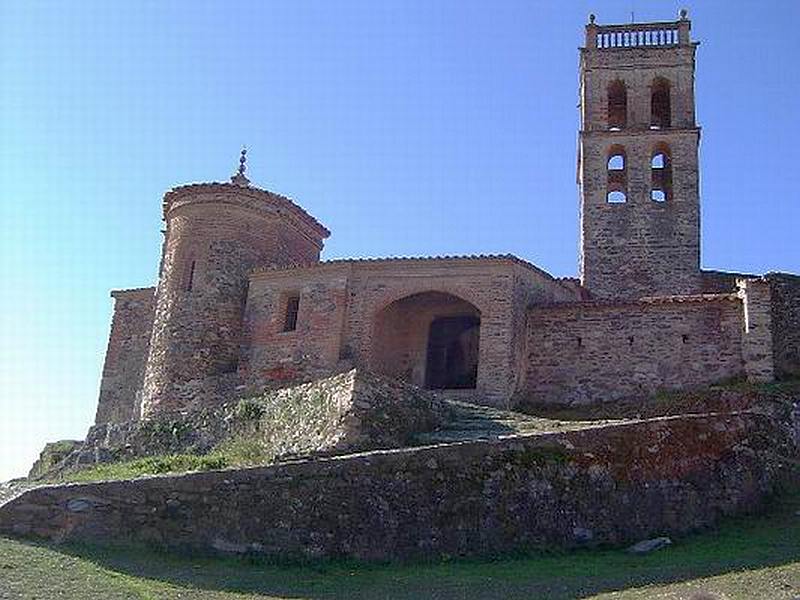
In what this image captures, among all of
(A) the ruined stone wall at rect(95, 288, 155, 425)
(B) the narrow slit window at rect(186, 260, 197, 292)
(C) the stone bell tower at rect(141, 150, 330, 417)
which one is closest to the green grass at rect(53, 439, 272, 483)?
(C) the stone bell tower at rect(141, 150, 330, 417)

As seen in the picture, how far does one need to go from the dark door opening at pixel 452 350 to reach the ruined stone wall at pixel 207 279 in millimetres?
4631

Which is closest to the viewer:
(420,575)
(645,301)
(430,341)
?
(420,575)

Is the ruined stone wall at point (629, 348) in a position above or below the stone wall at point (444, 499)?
above

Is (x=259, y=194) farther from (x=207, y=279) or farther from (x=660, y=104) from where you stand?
(x=660, y=104)

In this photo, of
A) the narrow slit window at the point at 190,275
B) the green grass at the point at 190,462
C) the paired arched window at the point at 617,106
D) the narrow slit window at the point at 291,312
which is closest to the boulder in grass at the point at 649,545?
the green grass at the point at 190,462

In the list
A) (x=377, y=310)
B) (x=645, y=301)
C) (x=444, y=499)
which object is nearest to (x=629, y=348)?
(x=645, y=301)

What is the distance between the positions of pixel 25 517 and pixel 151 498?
149 centimetres

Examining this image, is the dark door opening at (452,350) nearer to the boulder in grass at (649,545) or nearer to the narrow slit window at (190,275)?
the narrow slit window at (190,275)

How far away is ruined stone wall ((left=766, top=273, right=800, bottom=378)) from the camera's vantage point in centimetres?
2266

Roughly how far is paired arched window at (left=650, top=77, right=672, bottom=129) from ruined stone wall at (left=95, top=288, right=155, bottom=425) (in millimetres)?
17506

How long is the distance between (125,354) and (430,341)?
9972 mm

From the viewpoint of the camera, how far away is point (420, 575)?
12.0m

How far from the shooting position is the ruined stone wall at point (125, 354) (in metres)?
29.2

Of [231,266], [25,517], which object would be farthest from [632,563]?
[231,266]
